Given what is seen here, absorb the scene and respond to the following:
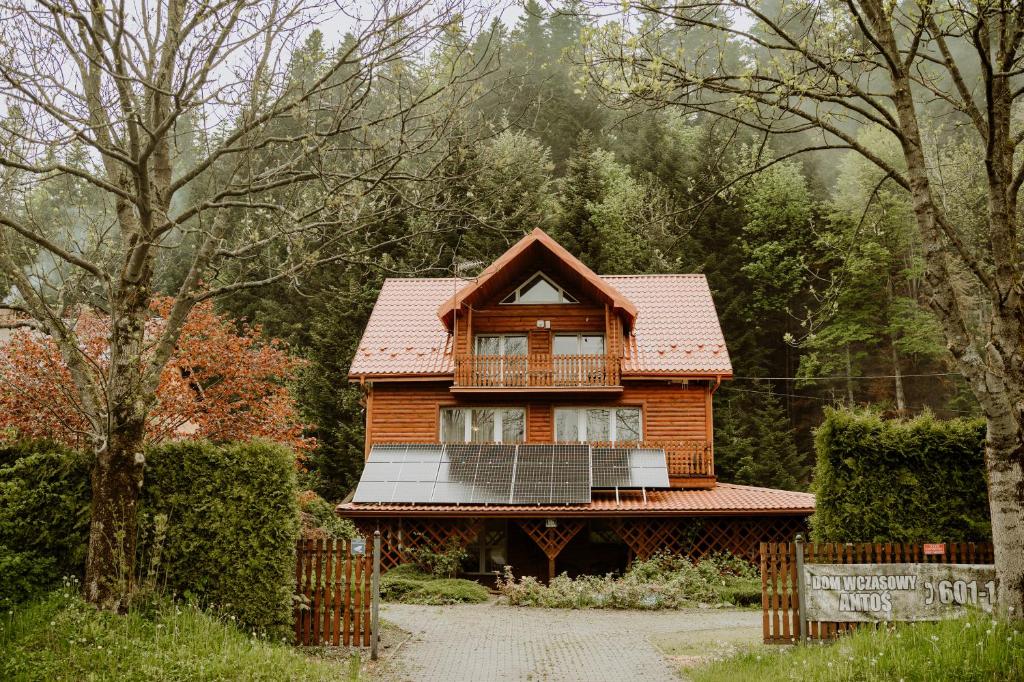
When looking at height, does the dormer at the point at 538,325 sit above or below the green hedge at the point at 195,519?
above

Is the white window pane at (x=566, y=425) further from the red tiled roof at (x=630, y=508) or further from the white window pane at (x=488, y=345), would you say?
the red tiled roof at (x=630, y=508)

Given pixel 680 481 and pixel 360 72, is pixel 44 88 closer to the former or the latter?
pixel 360 72

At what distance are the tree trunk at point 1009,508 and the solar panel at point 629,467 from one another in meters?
11.8

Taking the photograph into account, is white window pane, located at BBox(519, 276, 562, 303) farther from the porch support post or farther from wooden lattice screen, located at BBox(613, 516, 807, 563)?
wooden lattice screen, located at BBox(613, 516, 807, 563)

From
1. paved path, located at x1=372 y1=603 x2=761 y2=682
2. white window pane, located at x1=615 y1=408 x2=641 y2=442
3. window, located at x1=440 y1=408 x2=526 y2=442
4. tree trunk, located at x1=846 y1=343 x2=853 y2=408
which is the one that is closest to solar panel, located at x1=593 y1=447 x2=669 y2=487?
white window pane, located at x1=615 y1=408 x2=641 y2=442

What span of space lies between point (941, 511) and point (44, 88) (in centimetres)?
1177

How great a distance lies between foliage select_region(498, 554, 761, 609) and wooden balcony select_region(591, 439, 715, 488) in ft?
14.0

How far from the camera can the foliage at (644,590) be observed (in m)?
16.4

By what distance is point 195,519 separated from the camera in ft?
33.9

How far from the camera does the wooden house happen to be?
2044cm

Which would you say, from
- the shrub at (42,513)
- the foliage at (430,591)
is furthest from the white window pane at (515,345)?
the shrub at (42,513)

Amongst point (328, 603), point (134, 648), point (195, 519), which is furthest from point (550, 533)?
point (134, 648)

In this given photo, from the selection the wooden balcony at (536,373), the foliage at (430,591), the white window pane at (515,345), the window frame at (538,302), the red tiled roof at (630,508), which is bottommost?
the foliage at (430,591)

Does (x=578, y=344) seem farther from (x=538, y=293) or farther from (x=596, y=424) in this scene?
(x=596, y=424)
